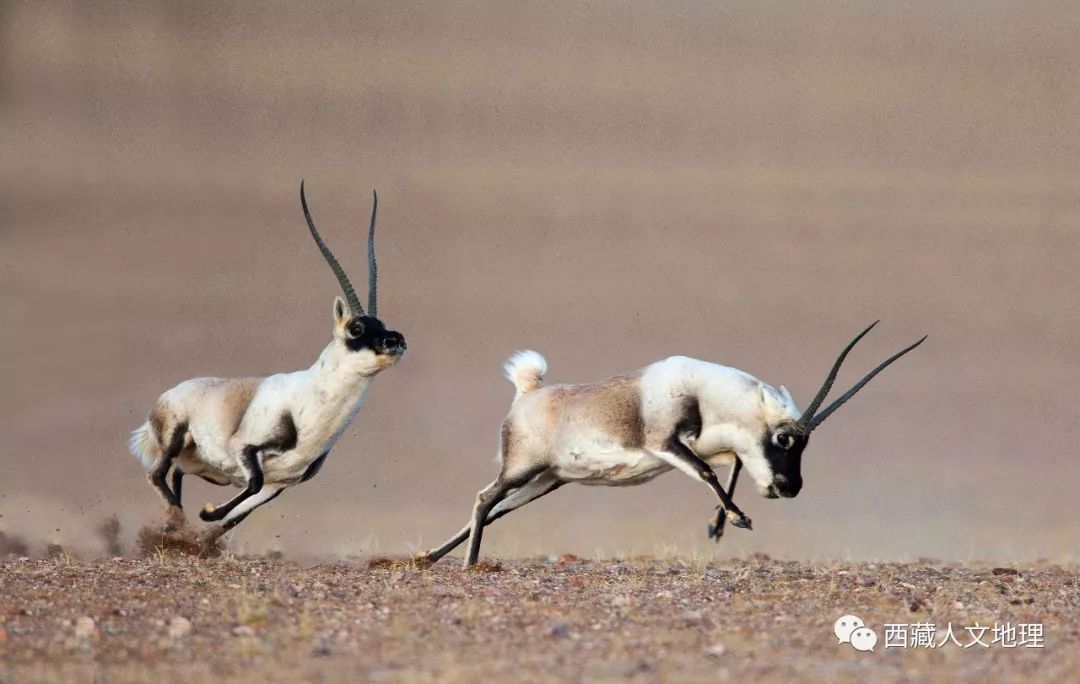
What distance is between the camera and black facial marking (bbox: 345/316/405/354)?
48.6 feet

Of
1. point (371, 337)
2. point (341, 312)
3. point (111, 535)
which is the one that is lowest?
point (111, 535)

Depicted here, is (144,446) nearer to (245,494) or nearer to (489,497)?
(245,494)

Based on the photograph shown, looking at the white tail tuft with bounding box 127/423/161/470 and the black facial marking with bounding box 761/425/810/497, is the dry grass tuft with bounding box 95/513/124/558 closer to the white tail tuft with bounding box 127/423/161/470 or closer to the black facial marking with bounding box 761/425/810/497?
the white tail tuft with bounding box 127/423/161/470

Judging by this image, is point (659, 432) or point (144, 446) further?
point (144, 446)

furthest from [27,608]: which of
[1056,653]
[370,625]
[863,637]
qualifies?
[1056,653]

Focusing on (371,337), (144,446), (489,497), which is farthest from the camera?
(144,446)

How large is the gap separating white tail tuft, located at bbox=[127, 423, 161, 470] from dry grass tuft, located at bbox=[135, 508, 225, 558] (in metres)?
1.76

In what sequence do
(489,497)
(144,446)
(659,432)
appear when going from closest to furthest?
1. (659,432)
2. (489,497)
3. (144,446)

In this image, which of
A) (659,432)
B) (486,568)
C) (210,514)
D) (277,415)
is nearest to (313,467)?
(277,415)

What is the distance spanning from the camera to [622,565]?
14.1 m

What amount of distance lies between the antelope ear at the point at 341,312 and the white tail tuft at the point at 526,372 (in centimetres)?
153

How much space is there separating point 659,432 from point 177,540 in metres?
4.32

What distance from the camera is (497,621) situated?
10227mm

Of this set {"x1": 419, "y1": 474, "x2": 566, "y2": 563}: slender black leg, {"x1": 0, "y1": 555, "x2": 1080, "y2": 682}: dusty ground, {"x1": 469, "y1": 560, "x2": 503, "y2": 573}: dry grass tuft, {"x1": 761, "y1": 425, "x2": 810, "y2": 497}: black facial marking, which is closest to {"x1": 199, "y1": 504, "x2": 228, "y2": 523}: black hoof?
{"x1": 0, "y1": 555, "x2": 1080, "y2": 682}: dusty ground
